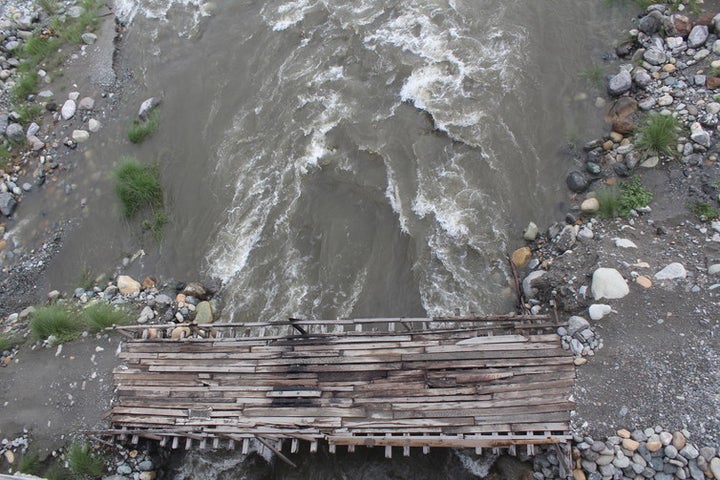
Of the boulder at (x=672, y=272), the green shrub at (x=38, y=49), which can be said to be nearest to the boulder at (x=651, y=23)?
the boulder at (x=672, y=272)

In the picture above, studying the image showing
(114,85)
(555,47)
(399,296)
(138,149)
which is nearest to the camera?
(399,296)

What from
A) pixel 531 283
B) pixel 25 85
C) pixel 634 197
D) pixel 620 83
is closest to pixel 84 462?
pixel 531 283

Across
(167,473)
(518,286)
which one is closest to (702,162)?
(518,286)

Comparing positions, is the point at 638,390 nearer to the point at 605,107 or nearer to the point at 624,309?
the point at 624,309

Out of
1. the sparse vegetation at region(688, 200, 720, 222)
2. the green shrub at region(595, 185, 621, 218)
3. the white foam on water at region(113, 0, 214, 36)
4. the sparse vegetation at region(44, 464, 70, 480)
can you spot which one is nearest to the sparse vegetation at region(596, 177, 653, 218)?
the green shrub at region(595, 185, 621, 218)

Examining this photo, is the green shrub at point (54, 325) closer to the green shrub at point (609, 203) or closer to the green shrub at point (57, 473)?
the green shrub at point (57, 473)

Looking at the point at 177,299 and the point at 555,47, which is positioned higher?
the point at 555,47
